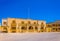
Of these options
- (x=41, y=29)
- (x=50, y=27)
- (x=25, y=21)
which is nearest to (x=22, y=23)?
(x=25, y=21)

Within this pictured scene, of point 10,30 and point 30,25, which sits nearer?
point 10,30

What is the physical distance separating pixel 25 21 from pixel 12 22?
4485 mm

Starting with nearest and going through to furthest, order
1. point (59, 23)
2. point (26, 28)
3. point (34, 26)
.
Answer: point (26, 28) < point (34, 26) < point (59, 23)

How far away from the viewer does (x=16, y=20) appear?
38.0 m

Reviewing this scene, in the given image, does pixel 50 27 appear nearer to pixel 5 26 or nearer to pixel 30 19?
pixel 30 19

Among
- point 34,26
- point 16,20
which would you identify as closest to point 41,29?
point 34,26

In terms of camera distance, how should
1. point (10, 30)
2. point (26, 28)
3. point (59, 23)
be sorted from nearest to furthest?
1. point (10, 30)
2. point (26, 28)
3. point (59, 23)

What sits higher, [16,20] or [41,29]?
[16,20]

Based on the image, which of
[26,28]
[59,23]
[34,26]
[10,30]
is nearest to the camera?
[10,30]

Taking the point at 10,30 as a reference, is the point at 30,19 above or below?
above

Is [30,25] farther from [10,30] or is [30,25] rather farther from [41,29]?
[10,30]

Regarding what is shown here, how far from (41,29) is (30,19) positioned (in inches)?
207

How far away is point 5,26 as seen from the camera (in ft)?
125

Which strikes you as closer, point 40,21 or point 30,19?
point 30,19
